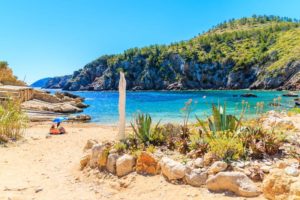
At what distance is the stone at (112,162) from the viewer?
8.32 m

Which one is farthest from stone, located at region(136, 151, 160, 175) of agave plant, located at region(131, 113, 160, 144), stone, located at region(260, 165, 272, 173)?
stone, located at region(260, 165, 272, 173)

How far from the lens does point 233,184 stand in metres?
6.33

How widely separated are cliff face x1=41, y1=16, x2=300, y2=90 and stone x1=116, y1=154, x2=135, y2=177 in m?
93.8

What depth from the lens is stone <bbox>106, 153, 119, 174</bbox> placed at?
832 cm

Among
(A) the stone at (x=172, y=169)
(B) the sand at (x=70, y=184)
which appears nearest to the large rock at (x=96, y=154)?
(B) the sand at (x=70, y=184)

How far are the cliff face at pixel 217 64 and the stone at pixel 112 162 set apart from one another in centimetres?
9374

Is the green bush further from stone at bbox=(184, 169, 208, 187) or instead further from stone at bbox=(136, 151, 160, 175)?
stone at bbox=(184, 169, 208, 187)

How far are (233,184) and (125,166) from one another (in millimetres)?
2918

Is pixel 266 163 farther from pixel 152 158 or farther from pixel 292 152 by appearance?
pixel 152 158

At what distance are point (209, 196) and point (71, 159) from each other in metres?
6.35

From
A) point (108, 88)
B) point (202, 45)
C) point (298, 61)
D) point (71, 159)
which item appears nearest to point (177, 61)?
point (202, 45)

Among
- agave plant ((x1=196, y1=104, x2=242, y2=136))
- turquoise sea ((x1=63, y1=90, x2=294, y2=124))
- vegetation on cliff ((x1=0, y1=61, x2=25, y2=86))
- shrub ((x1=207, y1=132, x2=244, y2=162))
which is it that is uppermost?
vegetation on cliff ((x1=0, y1=61, x2=25, y2=86))

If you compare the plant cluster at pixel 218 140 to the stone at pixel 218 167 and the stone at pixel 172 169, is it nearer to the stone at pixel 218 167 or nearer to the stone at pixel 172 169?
the stone at pixel 218 167

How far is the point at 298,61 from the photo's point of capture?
9900 centimetres
